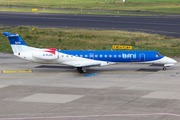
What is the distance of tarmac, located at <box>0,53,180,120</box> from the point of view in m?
24.9

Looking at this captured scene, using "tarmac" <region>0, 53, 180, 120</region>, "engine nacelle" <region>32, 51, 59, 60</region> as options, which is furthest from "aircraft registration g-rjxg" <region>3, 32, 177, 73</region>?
"tarmac" <region>0, 53, 180, 120</region>

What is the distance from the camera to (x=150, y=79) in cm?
3703

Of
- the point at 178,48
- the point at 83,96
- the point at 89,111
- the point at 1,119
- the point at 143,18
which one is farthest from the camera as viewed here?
the point at 143,18

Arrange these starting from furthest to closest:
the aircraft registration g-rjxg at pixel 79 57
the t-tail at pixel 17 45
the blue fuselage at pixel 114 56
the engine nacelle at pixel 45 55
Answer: the t-tail at pixel 17 45 < the blue fuselage at pixel 114 56 < the aircraft registration g-rjxg at pixel 79 57 < the engine nacelle at pixel 45 55

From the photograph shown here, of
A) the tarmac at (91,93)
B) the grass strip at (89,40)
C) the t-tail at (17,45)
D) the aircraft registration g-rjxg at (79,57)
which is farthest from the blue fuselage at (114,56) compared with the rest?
the grass strip at (89,40)

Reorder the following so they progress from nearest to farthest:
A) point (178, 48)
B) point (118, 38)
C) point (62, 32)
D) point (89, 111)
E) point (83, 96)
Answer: point (89, 111) → point (83, 96) → point (178, 48) → point (118, 38) → point (62, 32)

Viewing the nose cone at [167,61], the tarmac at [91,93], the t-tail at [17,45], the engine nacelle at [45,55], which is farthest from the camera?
the nose cone at [167,61]

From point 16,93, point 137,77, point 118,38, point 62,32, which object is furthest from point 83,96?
point 62,32

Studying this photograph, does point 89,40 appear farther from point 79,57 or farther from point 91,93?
point 91,93

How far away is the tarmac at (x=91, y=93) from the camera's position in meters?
24.9

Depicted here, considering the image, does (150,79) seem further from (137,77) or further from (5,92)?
(5,92)

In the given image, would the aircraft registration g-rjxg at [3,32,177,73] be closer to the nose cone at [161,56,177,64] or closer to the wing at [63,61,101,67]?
the wing at [63,61,101,67]

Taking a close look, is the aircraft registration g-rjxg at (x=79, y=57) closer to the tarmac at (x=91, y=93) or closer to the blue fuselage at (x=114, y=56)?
the blue fuselage at (x=114, y=56)

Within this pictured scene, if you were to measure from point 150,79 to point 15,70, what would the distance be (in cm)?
1893
